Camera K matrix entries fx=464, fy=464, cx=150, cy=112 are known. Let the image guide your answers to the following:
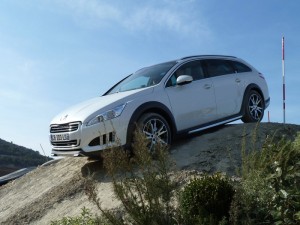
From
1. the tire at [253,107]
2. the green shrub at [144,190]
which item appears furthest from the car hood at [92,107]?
the tire at [253,107]

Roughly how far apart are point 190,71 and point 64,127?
2.90 m

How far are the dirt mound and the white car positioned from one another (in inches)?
16.8

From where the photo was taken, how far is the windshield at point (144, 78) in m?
9.05

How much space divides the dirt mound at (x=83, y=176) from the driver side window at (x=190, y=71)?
3.89 ft

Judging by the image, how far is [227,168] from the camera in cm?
721

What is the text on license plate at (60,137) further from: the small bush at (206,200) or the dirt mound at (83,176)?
the small bush at (206,200)

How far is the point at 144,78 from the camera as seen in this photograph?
30.8ft

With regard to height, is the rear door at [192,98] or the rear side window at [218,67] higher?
the rear side window at [218,67]

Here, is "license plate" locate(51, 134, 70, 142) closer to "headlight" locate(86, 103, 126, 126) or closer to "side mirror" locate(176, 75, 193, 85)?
"headlight" locate(86, 103, 126, 126)

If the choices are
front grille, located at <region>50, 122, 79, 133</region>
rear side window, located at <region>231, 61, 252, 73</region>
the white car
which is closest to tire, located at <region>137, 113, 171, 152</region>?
the white car

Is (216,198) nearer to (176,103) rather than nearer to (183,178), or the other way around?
(183,178)

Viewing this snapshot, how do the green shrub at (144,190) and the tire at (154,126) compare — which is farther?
the tire at (154,126)

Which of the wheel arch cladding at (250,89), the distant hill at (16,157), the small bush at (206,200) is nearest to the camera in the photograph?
the small bush at (206,200)

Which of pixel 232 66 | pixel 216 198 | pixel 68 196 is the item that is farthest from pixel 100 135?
pixel 232 66
